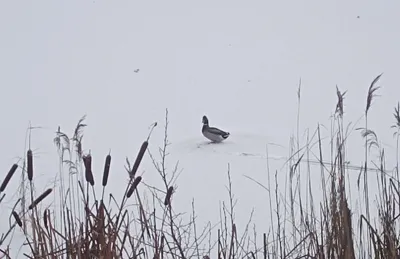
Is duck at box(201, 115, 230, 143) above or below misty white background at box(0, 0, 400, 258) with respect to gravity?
below

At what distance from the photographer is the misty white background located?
4.45m

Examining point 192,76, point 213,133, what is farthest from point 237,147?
point 192,76

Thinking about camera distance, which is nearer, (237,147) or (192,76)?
(237,147)

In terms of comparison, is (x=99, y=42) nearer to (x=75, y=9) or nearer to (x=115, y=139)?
(x=75, y=9)

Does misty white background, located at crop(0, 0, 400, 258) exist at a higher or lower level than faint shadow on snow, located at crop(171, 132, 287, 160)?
higher

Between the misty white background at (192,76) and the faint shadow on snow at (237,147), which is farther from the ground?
the misty white background at (192,76)

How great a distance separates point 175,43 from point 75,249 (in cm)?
518

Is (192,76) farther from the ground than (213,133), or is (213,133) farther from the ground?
(192,76)

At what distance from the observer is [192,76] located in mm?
5941

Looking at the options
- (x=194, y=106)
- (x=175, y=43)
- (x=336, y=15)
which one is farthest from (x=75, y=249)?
(x=336, y=15)

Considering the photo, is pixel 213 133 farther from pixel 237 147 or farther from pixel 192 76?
pixel 192 76

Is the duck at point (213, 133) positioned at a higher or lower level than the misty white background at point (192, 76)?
lower

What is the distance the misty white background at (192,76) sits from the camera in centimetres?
445

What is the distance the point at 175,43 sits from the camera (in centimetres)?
653
